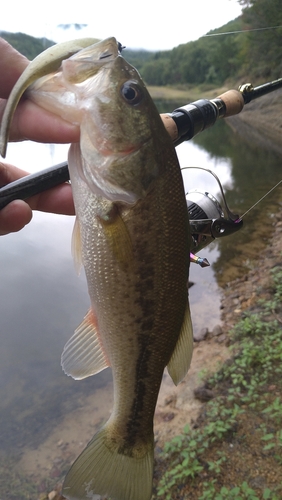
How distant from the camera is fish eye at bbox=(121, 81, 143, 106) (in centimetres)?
154

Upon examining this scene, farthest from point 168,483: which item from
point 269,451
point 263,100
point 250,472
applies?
point 263,100

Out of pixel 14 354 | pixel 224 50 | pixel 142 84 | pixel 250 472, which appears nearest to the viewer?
pixel 142 84

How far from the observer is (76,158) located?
1.60 metres

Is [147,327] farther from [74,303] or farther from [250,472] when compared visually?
[74,303]

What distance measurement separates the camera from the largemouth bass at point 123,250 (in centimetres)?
151

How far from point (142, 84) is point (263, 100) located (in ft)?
101

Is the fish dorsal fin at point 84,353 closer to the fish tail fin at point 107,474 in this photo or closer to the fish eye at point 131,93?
the fish tail fin at point 107,474

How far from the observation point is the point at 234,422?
3742mm

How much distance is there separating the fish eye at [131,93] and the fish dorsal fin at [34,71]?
8.9 inches

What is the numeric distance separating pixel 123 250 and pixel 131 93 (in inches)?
25.2

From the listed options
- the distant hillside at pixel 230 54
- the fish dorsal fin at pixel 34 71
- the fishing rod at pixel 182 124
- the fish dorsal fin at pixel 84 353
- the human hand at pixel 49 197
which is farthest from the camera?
the distant hillside at pixel 230 54

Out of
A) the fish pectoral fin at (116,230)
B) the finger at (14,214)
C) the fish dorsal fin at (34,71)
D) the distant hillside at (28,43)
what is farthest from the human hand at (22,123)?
the distant hillside at (28,43)

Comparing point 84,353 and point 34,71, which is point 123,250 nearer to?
point 84,353

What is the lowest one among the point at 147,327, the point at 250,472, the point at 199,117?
the point at 250,472
